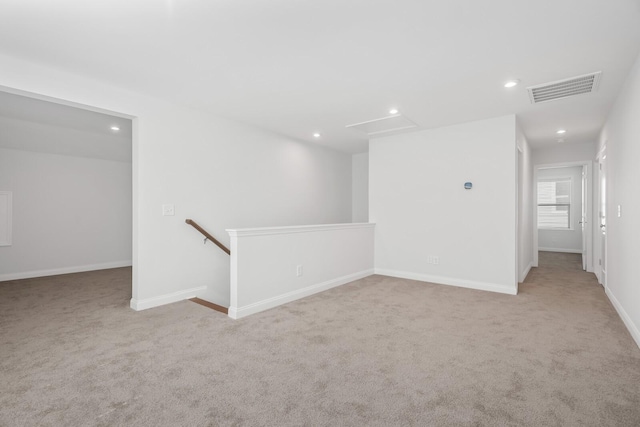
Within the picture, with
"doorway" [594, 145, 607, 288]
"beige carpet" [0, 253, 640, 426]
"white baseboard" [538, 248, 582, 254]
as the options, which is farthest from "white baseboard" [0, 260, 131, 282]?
"white baseboard" [538, 248, 582, 254]

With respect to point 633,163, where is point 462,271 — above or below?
below

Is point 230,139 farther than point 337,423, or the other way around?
point 230,139

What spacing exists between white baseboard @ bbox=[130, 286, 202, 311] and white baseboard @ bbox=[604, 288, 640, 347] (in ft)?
14.6

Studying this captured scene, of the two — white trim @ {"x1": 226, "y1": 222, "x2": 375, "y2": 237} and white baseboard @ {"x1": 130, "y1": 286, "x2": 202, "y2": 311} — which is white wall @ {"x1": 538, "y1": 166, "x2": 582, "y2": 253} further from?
white baseboard @ {"x1": 130, "y1": 286, "x2": 202, "y2": 311}

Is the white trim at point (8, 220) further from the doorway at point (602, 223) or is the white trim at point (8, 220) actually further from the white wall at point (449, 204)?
the doorway at point (602, 223)

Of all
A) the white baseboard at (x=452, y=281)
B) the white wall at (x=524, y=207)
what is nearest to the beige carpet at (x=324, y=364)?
the white baseboard at (x=452, y=281)

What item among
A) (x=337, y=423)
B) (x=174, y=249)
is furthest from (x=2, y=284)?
(x=337, y=423)

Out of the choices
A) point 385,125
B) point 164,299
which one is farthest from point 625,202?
point 164,299

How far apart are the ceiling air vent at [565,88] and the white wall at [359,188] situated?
12.2 ft

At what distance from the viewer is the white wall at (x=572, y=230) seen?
8602 mm

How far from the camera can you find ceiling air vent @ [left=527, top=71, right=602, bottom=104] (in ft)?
10.1

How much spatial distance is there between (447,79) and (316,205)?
139 inches

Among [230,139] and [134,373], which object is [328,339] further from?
[230,139]

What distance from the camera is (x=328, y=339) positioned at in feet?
8.94
